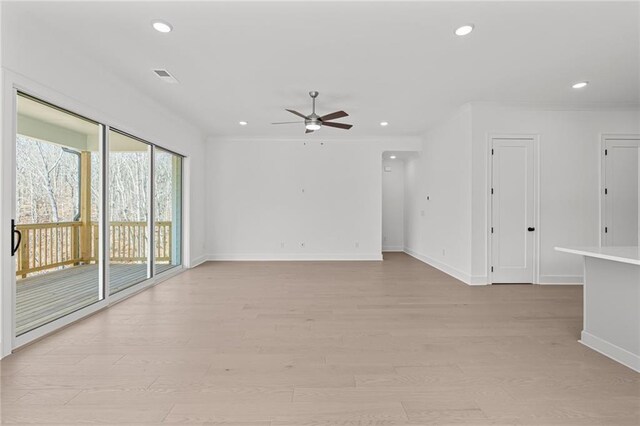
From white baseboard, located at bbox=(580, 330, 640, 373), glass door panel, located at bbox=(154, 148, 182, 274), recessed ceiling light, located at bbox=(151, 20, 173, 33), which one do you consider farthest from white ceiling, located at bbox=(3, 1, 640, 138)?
white baseboard, located at bbox=(580, 330, 640, 373)

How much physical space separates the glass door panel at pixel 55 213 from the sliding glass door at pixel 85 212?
13 mm

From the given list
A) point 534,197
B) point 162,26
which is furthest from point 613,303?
point 162,26

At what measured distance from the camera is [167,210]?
562cm

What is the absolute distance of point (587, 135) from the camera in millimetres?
4859

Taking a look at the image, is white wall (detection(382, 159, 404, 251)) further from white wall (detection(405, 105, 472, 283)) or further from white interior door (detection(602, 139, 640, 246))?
white interior door (detection(602, 139, 640, 246))

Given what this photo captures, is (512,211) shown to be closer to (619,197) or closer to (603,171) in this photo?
(603,171)

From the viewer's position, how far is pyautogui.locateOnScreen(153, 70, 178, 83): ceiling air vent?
3.64m

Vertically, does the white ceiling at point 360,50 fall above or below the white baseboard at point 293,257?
above

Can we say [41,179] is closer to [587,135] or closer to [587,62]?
[587,62]

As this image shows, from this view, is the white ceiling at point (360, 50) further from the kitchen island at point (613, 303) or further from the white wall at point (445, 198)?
the kitchen island at point (613, 303)

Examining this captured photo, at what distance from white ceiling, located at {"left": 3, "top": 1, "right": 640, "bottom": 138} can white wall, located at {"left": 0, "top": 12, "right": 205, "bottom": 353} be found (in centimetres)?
Answer: 14

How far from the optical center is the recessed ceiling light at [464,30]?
268cm

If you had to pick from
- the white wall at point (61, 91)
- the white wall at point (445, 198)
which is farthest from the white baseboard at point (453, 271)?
the white wall at point (61, 91)

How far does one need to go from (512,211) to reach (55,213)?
721cm
